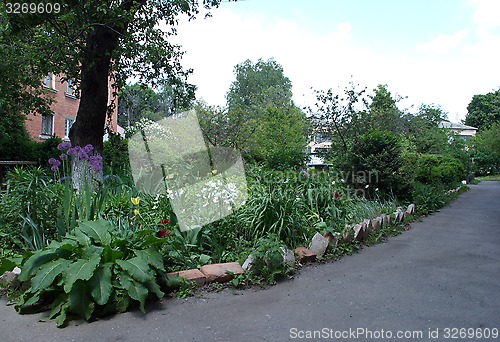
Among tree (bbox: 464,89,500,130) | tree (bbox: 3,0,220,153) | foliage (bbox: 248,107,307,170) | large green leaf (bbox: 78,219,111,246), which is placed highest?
tree (bbox: 464,89,500,130)

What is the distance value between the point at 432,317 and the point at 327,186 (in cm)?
335

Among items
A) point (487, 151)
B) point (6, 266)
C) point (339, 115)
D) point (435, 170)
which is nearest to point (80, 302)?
point (6, 266)

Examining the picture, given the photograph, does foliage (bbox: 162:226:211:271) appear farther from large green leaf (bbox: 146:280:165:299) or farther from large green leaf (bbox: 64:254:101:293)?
large green leaf (bbox: 64:254:101:293)

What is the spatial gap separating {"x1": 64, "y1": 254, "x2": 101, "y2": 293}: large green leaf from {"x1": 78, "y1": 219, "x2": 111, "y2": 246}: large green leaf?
0.27 m

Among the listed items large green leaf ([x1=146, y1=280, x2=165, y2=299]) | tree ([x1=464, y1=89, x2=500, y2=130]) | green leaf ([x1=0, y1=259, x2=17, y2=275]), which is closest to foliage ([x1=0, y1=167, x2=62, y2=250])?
green leaf ([x1=0, y1=259, x2=17, y2=275])

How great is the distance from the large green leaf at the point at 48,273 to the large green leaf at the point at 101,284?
229 mm

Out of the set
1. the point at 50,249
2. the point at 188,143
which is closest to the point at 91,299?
the point at 50,249

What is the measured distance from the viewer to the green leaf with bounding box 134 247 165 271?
9.29 ft

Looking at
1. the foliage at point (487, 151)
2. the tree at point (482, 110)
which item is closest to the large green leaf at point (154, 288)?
the foliage at point (487, 151)

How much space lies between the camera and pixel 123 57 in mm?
7938

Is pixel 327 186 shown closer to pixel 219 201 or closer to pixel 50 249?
pixel 219 201

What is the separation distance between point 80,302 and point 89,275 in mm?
263

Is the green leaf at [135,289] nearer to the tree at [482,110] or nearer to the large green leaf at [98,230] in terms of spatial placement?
the large green leaf at [98,230]

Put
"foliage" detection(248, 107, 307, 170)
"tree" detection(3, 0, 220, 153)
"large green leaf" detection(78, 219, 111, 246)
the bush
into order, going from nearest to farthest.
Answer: "large green leaf" detection(78, 219, 111, 246) → "tree" detection(3, 0, 220, 153) → "foliage" detection(248, 107, 307, 170) → the bush
